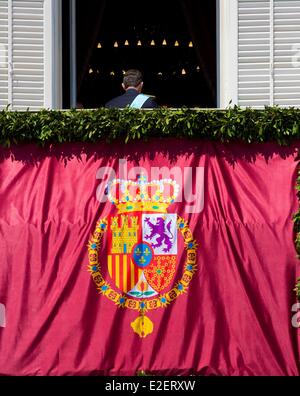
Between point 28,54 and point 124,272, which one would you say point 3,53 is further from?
point 124,272

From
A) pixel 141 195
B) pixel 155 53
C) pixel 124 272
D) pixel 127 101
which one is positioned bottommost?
pixel 124 272

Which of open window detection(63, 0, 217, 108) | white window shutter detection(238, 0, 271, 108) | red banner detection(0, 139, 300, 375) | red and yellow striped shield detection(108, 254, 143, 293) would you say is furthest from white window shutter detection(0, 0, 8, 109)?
open window detection(63, 0, 217, 108)

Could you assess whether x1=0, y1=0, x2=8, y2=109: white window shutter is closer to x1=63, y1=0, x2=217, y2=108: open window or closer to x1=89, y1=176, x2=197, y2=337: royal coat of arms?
x1=89, y1=176, x2=197, y2=337: royal coat of arms

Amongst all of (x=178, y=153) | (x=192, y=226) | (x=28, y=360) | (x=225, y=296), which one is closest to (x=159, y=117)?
(x=178, y=153)

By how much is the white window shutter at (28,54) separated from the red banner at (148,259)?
2.84 feet

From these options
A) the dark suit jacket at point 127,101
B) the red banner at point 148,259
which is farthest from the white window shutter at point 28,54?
the red banner at point 148,259

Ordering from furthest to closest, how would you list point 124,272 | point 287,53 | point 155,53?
point 155,53 → point 287,53 → point 124,272

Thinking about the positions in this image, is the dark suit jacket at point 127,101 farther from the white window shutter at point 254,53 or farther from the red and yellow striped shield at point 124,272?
the red and yellow striped shield at point 124,272

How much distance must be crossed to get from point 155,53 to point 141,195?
20.0 ft

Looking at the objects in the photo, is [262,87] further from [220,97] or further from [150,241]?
[150,241]

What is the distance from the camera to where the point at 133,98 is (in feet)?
29.7

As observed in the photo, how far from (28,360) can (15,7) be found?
323 centimetres

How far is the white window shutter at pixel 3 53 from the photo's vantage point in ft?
29.2

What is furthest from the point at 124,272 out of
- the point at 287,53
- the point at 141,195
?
the point at 287,53
